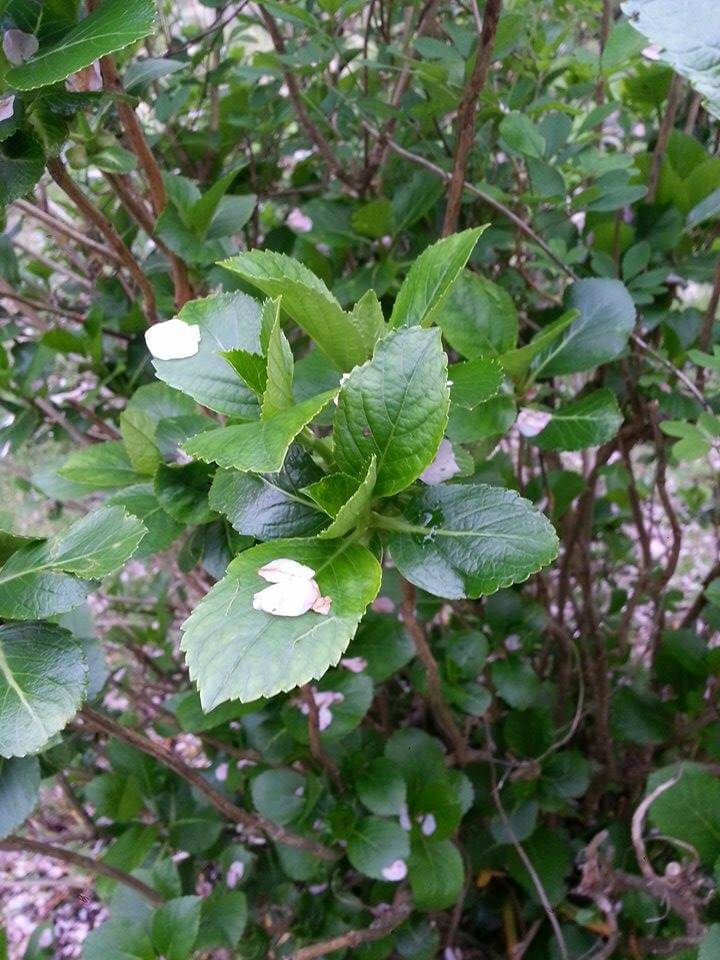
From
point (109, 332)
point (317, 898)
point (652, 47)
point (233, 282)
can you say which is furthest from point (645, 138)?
point (317, 898)

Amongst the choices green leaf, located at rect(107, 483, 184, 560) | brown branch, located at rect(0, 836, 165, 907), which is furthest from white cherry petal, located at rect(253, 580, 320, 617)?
brown branch, located at rect(0, 836, 165, 907)

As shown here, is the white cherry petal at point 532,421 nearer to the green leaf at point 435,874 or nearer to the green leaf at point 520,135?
the green leaf at point 520,135

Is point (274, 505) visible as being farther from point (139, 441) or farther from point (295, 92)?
point (295, 92)

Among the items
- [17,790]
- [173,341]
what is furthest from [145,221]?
[17,790]

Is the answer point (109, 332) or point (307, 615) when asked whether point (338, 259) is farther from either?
point (307, 615)

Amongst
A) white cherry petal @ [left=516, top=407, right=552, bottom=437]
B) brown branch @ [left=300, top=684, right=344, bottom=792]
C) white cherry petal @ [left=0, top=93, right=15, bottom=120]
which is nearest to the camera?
white cherry petal @ [left=0, top=93, right=15, bottom=120]

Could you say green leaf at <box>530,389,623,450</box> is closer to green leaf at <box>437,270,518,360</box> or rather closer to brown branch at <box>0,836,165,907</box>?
green leaf at <box>437,270,518,360</box>
